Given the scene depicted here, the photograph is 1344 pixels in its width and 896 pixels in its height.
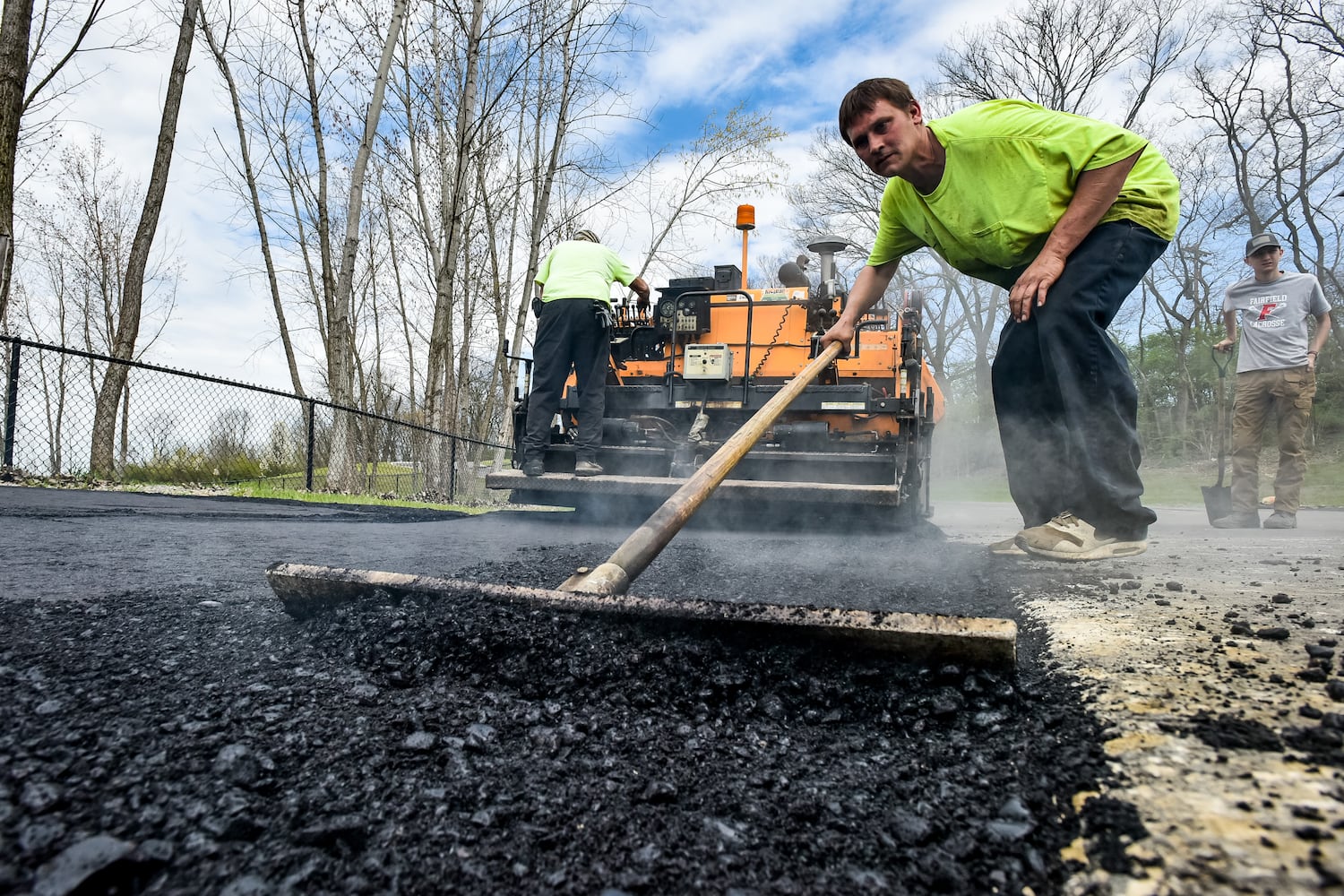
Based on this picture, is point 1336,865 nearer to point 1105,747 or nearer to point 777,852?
point 1105,747

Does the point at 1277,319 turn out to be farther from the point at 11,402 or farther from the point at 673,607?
the point at 11,402

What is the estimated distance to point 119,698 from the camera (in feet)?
4.28

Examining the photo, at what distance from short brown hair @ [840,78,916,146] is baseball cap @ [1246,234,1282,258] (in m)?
4.44

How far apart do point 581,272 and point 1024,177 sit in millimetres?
3720

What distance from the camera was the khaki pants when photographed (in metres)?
5.37

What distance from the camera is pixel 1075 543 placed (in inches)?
111

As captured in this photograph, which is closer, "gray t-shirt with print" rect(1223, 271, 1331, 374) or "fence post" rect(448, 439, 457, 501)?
"gray t-shirt with print" rect(1223, 271, 1331, 374)

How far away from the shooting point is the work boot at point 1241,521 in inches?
209

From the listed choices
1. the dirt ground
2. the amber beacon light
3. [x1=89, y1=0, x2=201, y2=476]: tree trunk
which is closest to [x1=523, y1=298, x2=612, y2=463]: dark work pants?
the amber beacon light

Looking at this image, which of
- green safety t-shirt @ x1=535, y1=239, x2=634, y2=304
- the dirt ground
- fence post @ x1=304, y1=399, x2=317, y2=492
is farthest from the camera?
fence post @ x1=304, y1=399, x2=317, y2=492

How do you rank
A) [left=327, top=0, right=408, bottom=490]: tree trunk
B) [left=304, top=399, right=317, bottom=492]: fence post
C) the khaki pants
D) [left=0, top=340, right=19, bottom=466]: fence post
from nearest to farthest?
the khaki pants
[left=0, top=340, right=19, bottom=466]: fence post
[left=304, top=399, right=317, bottom=492]: fence post
[left=327, top=0, right=408, bottom=490]: tree trunk

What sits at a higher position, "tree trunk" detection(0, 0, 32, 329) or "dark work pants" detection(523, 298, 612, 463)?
"tree trunk" detection(0, 0, 32, 329)

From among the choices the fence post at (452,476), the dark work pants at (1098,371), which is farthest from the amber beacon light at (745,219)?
the fence post at (452,476)

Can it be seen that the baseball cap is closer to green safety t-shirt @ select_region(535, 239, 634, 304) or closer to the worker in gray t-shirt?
the worker in gray t-shirt
